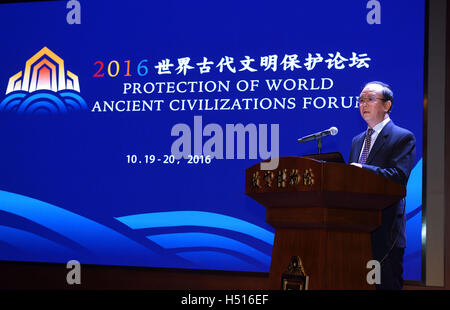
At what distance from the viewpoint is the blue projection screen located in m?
4.04

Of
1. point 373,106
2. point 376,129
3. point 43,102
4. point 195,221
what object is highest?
point 43,102

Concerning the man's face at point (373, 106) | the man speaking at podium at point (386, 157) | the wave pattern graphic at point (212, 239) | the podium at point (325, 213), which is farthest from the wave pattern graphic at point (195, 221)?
the podium at point (325, 213)

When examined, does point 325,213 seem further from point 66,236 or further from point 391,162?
point 66,236

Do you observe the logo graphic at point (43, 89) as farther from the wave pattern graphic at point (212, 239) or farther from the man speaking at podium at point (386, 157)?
the man speaking at podium at point (386, 157)

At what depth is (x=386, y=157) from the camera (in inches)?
132

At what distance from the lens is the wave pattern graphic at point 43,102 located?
4.62 m

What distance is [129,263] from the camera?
437 centimetres

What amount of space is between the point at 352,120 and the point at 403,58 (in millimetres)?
514

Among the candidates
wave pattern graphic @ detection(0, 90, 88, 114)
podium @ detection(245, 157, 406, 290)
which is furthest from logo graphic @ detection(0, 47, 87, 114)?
podium @ detection(245, 157, 406, 290)

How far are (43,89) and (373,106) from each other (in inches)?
101

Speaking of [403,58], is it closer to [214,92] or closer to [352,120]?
[352,120]

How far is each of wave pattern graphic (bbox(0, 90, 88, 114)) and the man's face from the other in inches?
83.0

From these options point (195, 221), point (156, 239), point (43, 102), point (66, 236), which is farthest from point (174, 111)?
point (66, 236)
